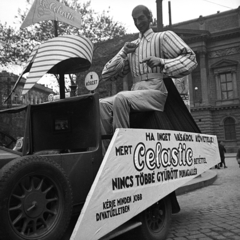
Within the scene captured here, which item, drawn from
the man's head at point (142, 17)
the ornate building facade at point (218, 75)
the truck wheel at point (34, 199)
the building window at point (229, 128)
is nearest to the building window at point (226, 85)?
the ornate building facade at point (218, 75)

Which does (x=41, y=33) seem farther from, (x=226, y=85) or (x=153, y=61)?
(x=226, y=85)

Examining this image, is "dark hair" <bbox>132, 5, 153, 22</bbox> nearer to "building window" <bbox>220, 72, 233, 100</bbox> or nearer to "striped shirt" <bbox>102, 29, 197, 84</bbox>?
"striped shirt" <bbox>102, 29, 197, 84</bbox>

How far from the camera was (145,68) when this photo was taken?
409 centimetres

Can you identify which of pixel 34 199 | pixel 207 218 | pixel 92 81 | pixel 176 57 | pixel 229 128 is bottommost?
pixel 207 218

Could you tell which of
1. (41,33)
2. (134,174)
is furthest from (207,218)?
(41,33)

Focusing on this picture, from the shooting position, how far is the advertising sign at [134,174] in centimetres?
266

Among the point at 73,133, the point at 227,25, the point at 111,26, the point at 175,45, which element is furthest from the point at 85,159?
the point at 227,25

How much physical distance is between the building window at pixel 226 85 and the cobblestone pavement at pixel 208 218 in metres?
37.1

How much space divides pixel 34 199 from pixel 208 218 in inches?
145

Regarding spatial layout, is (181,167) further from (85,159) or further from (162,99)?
(85,159)

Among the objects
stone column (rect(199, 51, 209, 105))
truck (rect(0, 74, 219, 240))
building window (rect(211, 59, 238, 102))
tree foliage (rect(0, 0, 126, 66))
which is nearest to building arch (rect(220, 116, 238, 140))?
building window (rect(211, 59, 238, 102))

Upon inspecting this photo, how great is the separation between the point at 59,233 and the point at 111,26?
73.0ft

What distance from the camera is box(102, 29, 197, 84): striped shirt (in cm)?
378

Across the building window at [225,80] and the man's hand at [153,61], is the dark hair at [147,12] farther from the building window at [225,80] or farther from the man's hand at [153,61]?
the building window at [225,80]
